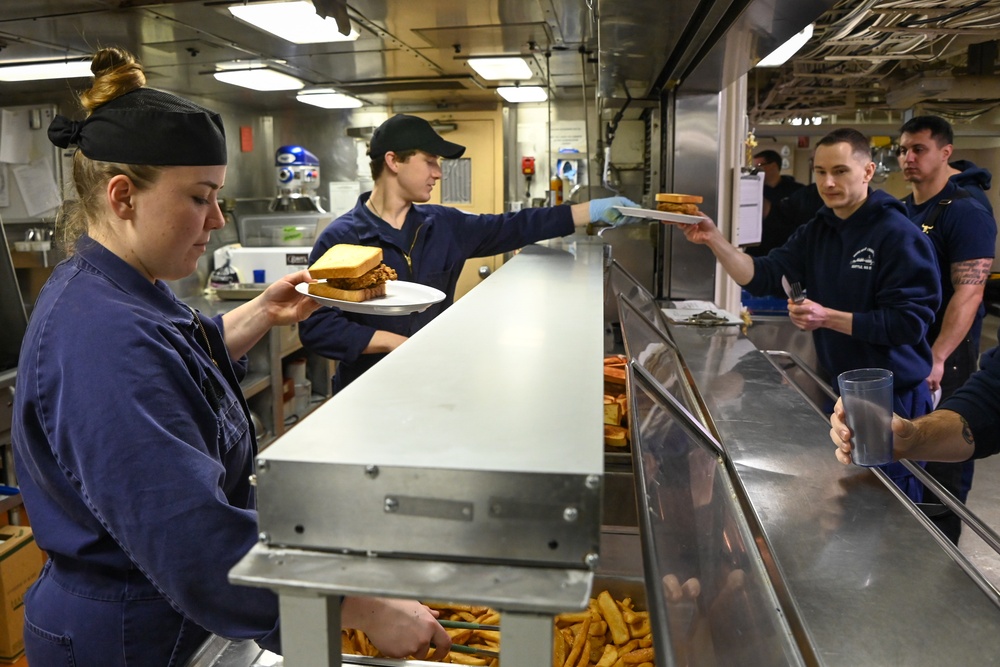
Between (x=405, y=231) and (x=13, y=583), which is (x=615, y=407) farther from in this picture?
(x=13, y=583)

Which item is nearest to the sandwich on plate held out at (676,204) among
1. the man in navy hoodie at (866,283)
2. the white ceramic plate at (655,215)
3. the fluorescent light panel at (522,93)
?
the man in navy hoodie at (866,283)

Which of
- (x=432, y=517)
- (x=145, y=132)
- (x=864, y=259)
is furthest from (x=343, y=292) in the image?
(x=864, y=259)

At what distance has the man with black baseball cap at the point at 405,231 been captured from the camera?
2.52 metres

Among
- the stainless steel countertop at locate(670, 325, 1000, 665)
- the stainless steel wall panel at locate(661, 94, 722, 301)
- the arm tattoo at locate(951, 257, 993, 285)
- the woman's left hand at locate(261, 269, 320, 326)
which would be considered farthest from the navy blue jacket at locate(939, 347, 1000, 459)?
the stainless steel wall panel at locate(661, 94, 722, 301)

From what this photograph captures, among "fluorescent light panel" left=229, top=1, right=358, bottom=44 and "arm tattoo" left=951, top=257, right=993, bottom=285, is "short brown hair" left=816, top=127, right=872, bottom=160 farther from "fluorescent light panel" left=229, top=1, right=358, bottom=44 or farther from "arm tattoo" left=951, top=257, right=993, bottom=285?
"fluorescent light panel" left=229, top=1, right=358, bottom=44

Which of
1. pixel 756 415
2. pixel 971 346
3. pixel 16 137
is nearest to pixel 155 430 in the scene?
pixel 756 415

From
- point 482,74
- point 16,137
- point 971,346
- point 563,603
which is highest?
point 482,74

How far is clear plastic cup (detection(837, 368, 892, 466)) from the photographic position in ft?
4.73

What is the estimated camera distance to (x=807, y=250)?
11.0 ft

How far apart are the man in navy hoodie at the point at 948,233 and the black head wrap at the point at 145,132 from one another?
3.39 metres

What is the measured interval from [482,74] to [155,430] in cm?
530

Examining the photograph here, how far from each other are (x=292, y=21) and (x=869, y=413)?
3.55 meters

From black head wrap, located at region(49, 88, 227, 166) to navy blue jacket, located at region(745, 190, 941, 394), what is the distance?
2439mm

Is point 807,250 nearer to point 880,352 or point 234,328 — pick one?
point 880,352
